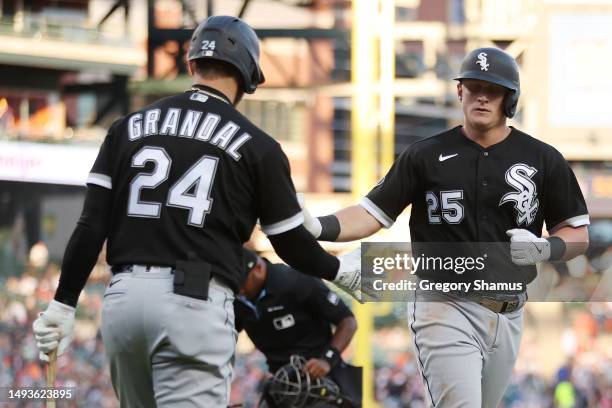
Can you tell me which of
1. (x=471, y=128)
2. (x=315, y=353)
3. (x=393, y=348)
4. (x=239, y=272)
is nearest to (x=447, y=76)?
(x=393, y=348)

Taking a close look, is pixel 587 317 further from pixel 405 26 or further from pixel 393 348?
pixel 405 26

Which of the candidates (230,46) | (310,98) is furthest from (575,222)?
(310,98)

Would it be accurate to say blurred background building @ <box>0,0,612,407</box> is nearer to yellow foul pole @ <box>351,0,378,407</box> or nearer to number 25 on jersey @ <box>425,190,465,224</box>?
yellow foul pole @ <box>351,0,378,407</box>

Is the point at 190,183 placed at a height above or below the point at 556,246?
above

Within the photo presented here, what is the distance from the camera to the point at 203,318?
3625 mm

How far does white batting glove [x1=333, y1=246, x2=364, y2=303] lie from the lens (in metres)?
4.25

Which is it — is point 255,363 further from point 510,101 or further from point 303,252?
point 303,252

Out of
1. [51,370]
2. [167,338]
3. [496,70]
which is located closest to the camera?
[167,338]

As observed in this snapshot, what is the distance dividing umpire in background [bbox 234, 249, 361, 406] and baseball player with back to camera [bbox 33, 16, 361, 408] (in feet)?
8.72

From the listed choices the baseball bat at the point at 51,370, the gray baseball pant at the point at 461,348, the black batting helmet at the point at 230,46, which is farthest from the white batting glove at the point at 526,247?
the baseball bat at the point at 51,370

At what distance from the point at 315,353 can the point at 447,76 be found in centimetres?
1250

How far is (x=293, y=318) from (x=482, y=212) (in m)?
2.17

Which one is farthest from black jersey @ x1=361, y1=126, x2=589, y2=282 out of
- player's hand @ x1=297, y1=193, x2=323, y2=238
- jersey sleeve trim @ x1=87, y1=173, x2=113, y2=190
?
jersey sleeve trim @ x1=87, y1=173, x2=113, y2=190

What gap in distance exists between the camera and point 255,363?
1245 centimetres
